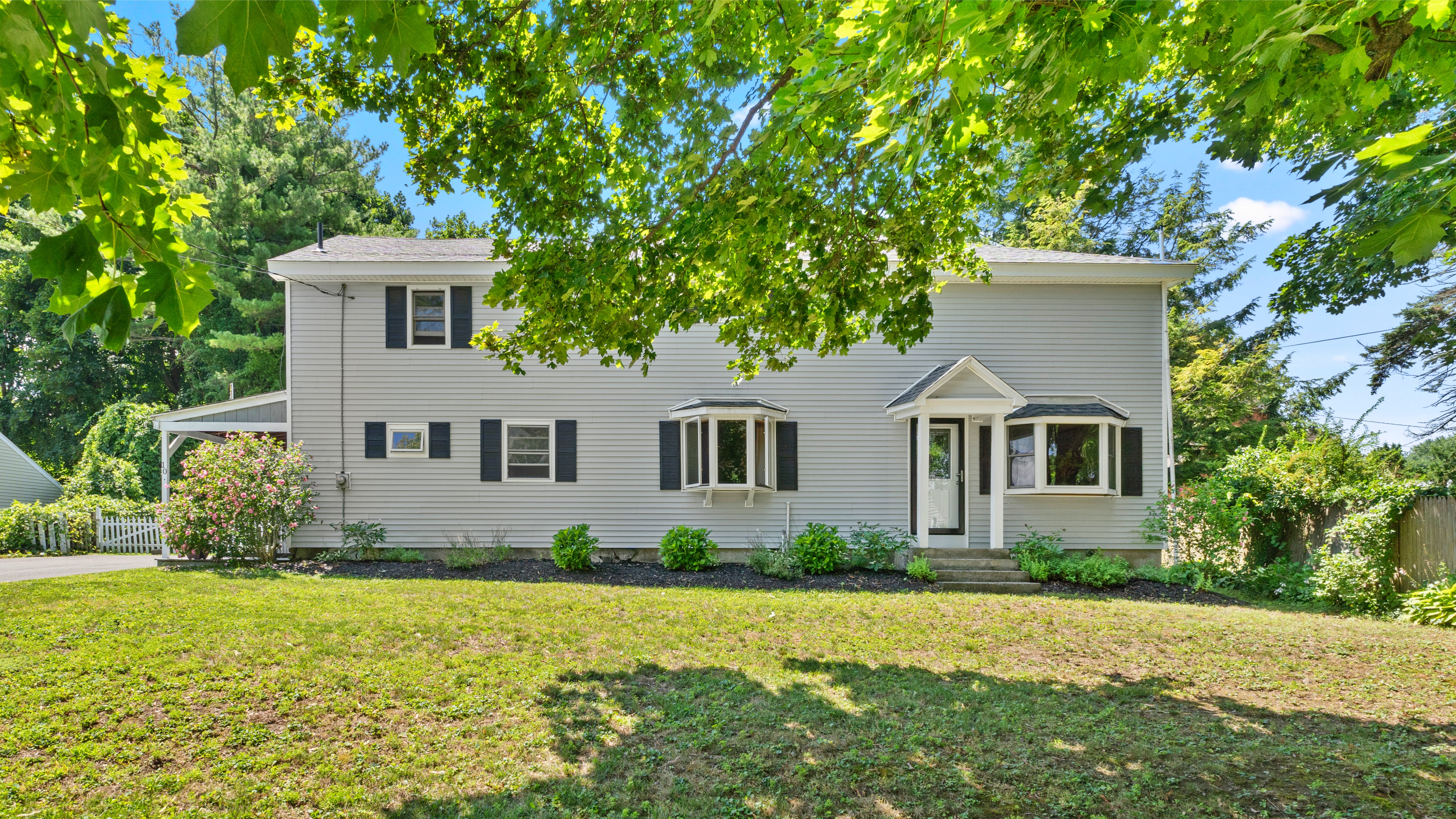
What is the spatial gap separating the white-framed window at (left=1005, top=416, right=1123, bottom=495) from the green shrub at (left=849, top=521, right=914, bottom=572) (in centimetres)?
196

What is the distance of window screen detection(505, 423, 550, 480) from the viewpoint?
1199cm

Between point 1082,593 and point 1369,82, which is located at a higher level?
point 1369,82

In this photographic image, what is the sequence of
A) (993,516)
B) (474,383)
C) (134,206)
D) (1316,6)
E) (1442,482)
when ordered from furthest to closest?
1. (474,383)
2. (993,516)
3. (1442,482)
4. (1316,6)
5. (134,206)

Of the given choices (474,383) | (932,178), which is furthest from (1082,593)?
(474,383)

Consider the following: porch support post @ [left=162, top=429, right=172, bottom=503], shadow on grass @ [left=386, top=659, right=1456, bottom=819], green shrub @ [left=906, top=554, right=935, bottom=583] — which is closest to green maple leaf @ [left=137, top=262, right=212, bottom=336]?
shadow on grass @ [left=386, top=659, right=1456, bottom=819]

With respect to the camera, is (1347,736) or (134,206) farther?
(1347,736)

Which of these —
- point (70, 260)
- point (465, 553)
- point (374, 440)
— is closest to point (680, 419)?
point (465, 553)

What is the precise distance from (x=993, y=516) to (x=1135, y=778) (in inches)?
302

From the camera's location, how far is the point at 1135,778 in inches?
147

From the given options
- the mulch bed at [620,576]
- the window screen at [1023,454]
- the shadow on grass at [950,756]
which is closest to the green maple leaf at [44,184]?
the shadow on grass at [950,756]

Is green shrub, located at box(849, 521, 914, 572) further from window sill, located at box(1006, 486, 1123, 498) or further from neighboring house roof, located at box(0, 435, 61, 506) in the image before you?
neighboring house roof, located at box(0, 435, 61, 506)

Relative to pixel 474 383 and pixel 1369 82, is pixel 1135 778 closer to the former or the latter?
pixel 1369 82

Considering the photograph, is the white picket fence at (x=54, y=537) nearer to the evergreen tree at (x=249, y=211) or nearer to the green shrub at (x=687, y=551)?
the evergreen tree at (x=249, y=211)

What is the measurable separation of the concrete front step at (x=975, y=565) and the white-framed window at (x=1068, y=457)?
51.2 inches
